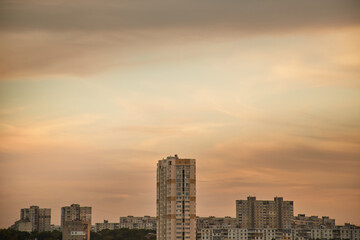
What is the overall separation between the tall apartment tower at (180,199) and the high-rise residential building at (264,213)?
178ft

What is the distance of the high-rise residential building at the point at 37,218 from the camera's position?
109 m

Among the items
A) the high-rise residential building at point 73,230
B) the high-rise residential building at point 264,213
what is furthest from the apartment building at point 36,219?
the high-rise residential building at point 264,213

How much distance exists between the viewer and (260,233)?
102375 mm

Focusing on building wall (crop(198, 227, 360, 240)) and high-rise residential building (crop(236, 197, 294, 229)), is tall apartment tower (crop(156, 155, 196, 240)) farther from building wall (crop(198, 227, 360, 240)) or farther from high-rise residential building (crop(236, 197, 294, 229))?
high-rise residential building (crop(236, 197, 294, 229))

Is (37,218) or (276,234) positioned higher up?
(37,218)

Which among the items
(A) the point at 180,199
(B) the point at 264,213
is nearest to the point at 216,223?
(B) the point at 264,213

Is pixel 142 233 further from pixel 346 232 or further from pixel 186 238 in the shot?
pixel 186 238

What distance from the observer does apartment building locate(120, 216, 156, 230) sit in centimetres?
13181

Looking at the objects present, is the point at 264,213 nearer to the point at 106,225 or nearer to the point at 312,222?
the point at 312,222

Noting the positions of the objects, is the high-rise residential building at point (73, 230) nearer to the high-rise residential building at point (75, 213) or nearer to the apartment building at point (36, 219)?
the high-rise residential building at point (75, 213)

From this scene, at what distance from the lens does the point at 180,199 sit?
56219 mm

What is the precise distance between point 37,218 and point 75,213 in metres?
8.16

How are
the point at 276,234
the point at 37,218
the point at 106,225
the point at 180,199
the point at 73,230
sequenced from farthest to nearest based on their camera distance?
the point at 106,225
the point at 37,218
the point at 276,234
the point at 73,230
the point at 180,199

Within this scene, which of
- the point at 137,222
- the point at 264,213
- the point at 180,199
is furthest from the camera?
the point at 137,222
